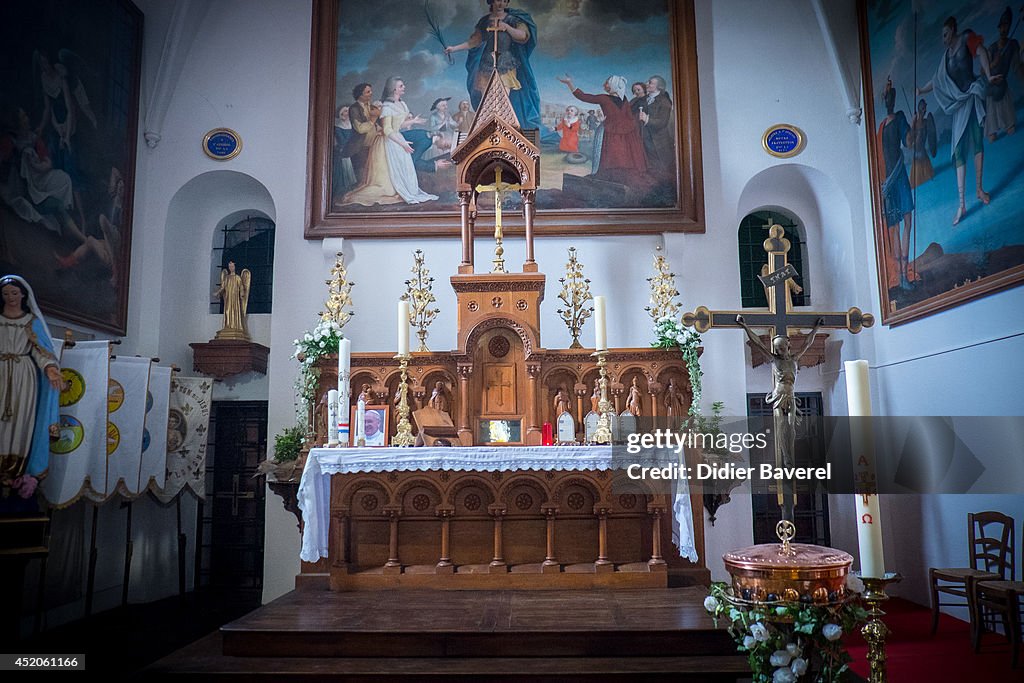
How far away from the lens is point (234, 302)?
9.53 meters

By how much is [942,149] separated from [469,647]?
6516mm

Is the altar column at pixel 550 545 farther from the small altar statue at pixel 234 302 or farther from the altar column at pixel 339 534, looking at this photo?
the small altar statue at pixel 234 302

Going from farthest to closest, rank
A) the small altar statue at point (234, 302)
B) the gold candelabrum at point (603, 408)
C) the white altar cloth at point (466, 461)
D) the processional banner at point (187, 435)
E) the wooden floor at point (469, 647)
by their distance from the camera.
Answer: the small altar statue at point (234, 302), the processional banner at point (187, 435), the gold candelabrum at point (603, 408), the white altar cloth at point (466, 461), the wooden floor at point (469, 647)

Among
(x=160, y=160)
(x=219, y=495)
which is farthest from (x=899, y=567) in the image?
(x=160, y=160)

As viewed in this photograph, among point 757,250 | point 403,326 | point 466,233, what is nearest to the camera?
point 403,326

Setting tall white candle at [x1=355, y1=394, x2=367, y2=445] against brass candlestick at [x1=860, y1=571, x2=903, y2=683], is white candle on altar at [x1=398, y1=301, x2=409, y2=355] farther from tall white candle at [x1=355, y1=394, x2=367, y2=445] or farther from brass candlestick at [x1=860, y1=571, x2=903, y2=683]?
brass candlestick at [x1=860, y1=571, x2=903, y2=683]

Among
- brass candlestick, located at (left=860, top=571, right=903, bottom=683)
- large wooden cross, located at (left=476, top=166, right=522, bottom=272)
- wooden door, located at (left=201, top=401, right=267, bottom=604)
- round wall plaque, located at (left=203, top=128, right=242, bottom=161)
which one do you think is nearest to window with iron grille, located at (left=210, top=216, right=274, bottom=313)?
round wall plaque, located at (left=203, top=128, right=242, bottom=161)

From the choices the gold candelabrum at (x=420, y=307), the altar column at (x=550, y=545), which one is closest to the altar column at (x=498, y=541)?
the altar column at (x=550, y=545)

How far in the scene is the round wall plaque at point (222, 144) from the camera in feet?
30.7

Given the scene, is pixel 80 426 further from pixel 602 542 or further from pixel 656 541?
pixel 656 541

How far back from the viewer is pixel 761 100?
30.8ft

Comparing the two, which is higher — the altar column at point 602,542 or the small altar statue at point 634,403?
the small altar statue at point 634,403

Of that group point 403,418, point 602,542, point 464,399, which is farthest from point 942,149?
point 403,418

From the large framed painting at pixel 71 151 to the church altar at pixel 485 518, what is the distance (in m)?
3.58
